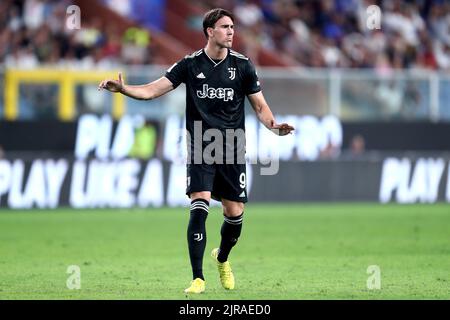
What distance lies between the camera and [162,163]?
2331 centimetres

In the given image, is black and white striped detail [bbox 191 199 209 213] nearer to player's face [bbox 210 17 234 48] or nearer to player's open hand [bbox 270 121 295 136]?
player's open hand [bbox 270 121 295 136]

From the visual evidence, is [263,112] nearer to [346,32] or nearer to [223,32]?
[223,32]

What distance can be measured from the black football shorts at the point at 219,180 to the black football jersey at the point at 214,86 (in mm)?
364

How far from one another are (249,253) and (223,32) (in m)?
4.97

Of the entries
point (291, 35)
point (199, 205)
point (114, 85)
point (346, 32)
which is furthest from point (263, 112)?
point (346, 32)

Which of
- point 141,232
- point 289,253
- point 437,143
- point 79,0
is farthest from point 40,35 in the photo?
point 289,253

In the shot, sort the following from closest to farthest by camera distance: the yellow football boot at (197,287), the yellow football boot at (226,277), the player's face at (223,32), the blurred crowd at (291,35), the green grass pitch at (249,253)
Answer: the yellow football boot at (197,287) → the player's face at (223,32) → the green grass pitch at (249,253) → the yellow football boot at (226,277) → the blurred crowd at (291,35)

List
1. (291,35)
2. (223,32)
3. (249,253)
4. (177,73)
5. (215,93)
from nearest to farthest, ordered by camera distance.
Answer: (223,32)
(215,93)
(177,73)
(249,253)
(291,35)

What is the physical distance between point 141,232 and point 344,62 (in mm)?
11254

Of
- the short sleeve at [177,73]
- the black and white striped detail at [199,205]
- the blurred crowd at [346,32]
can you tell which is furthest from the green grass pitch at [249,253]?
the blurred crowd at [346,32]

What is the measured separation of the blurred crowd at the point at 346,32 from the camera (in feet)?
89.5

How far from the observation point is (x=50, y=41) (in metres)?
24.0

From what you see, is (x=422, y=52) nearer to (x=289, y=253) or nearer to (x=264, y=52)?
(x=264, y=52)

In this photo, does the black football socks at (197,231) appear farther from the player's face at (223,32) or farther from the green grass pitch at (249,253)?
the player's face at (223,32)
